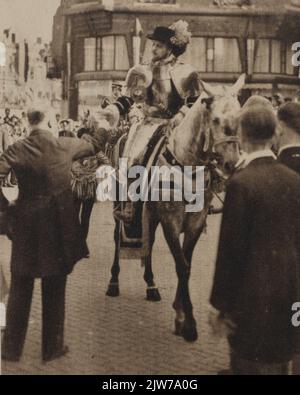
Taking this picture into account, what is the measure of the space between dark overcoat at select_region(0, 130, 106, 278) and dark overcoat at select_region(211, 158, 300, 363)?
1.44 meters

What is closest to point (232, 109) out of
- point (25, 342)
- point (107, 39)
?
point (107, 39)

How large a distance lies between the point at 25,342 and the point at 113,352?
0.70 metres

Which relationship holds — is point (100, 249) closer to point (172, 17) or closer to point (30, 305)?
point (30, 305)

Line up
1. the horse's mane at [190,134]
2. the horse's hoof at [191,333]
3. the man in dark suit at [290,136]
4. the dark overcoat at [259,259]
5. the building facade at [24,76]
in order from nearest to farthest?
1. the dark overcoat at [259,259]
2. the man in dark suit at [290,136]
3. the horse's mane at [190,134]
4. the horse's hoof at [191,333]
5. the building facade at [24,76]

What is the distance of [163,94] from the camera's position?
4.94 m

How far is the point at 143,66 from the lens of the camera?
4961 millimetres

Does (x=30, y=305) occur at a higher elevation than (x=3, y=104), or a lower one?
lower

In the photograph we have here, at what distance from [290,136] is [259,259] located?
117 centimetres

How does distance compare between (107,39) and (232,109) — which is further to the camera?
(107,39)

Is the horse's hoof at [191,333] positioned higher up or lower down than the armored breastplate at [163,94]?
lower down

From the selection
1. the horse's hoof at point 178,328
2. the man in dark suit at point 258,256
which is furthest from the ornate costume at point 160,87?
the horse's hoof at point 178,328

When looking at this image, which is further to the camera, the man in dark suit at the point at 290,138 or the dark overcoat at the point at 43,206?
the dark overcoat at the point at 43,206

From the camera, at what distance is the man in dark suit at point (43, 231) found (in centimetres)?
482

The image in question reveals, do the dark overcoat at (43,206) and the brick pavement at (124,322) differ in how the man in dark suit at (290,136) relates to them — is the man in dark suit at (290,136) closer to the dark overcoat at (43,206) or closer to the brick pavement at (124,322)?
the brick pavement at (124,322)
